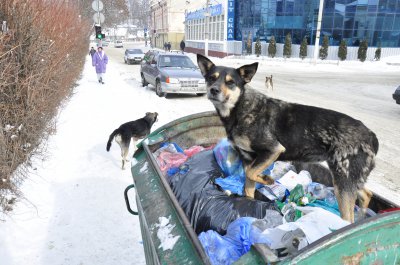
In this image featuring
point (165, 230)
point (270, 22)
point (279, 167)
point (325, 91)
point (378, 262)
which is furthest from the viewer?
point (270, 22)

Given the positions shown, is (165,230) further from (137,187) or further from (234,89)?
(234,89)

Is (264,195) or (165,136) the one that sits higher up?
(165,136)

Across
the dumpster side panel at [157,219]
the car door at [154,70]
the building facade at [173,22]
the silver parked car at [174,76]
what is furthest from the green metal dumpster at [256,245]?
the building facade at [173,22]

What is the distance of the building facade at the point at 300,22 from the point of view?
31812 mm

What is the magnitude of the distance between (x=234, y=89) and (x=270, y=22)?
36660 millimetres

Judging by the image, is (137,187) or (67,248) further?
(67,248)

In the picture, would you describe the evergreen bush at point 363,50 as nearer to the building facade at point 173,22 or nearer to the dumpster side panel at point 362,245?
the dumpster side panel at point 362,245

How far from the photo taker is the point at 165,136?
12.4ft

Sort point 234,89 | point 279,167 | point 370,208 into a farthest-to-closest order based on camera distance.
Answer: point 279,167, point 234,89, point 370,208

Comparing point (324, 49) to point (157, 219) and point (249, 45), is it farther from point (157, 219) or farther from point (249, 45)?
point (157, 219)

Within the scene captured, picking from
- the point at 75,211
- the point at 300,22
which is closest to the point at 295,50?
the point at 300,22

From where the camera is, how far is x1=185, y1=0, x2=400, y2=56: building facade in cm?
3181

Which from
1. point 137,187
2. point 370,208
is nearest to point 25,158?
point 137,187

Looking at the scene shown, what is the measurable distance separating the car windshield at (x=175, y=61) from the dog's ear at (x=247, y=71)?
10.8 m
